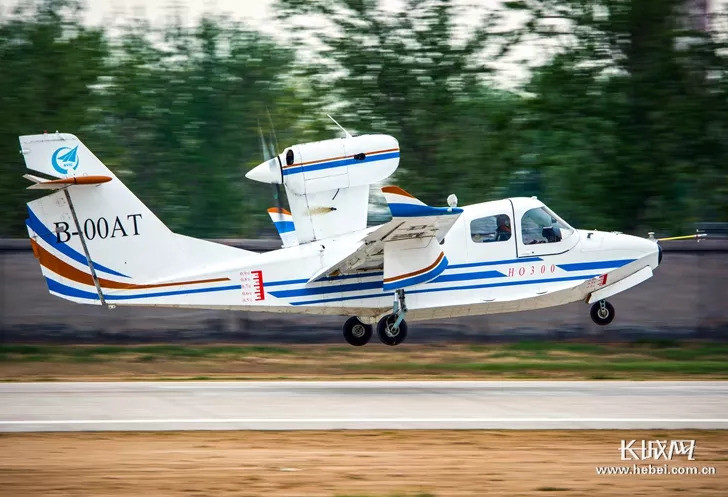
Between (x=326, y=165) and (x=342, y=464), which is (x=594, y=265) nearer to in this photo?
(x=326, y=165)

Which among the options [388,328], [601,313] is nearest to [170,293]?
[388,328]

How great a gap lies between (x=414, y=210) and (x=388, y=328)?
3343 mm

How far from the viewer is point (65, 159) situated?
56.4 ft

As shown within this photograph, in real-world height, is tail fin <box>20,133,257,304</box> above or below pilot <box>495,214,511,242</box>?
above

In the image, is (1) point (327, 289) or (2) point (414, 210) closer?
(2) point (414, 210)

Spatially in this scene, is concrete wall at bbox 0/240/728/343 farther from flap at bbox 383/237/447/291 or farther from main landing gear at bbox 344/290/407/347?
flap at bbox 383/237/447/291

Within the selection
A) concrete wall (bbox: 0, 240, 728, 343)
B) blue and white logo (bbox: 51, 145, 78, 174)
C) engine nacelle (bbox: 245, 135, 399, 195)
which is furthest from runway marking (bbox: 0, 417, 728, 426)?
concrete wall (bbox: 0, 240, 728, 343)

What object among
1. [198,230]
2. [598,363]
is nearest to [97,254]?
[598,363]

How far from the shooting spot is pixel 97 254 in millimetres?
17594

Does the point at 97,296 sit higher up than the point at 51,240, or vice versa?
the point at 51,240

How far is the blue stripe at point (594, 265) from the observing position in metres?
19.2

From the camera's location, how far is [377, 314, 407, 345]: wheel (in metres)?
18.9

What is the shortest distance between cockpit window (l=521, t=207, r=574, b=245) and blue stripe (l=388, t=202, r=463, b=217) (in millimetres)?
2803

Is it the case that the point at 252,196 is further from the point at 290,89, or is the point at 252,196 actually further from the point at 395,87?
the point at 395,87
